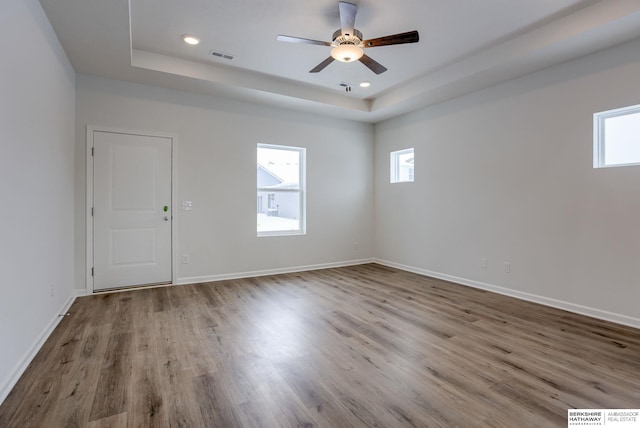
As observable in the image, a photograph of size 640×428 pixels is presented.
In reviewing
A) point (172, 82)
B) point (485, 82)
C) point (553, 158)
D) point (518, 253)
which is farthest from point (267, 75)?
point (518, 253)

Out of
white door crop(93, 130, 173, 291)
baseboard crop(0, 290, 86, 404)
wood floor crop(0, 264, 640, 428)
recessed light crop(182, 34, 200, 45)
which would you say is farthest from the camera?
white door crop(93, 130, 173, 291)

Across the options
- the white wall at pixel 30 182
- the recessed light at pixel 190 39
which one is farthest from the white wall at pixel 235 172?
the recessed light at pixel 190 39

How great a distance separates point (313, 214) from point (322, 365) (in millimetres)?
3614

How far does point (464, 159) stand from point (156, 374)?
14.8 ft

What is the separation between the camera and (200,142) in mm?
4695

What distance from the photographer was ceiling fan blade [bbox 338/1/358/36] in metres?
2.66

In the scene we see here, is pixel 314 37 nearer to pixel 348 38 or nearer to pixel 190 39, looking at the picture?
pixel 348 38

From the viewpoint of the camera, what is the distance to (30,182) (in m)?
2.39

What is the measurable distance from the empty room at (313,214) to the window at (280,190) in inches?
1.4

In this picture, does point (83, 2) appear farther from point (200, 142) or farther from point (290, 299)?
point (290, 299)

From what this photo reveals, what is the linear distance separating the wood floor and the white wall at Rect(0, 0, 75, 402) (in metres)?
0.30

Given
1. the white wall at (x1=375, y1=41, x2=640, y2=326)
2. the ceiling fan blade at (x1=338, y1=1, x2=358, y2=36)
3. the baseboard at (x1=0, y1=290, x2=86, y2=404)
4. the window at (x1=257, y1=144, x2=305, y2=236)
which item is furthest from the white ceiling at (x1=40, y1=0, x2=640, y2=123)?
the baseboard at (x1=0, y1=290, x2=86, y2=404)

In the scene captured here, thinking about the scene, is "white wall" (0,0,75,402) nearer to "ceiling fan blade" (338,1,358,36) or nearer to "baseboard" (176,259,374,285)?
"baseboard" (176,259,374,285)

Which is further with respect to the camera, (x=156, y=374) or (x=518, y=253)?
(x=518, y=253)
